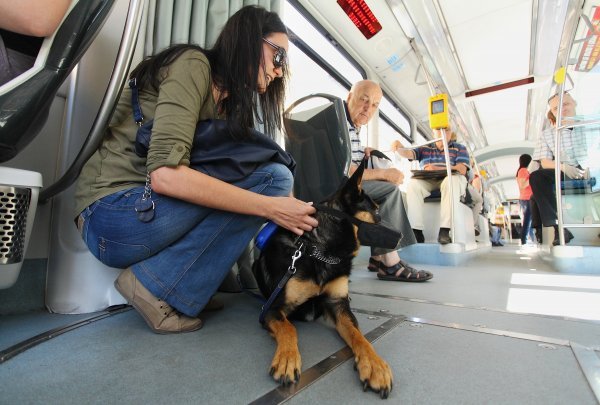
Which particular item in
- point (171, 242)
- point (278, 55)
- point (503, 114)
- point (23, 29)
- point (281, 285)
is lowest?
point (281, 285)

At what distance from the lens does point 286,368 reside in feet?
2.33

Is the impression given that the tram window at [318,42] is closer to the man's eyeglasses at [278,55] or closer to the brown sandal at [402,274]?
the man's eyeglasses at [278,55]

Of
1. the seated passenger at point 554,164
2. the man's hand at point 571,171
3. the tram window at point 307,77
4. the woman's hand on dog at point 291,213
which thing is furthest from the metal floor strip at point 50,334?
the man's hand at point 571,171

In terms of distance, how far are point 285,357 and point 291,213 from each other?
0.45 m

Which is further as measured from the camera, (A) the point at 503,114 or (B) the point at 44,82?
(A) the point at 503,114

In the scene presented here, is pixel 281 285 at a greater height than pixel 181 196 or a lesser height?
lesser

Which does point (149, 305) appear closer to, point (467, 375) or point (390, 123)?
point (467, 375)

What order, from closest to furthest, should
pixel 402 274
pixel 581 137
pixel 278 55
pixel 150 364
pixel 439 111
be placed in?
pixel 150 364 < pixel 278 55 < pixel 402 274 < pixel 581 137 < pixel 439 111

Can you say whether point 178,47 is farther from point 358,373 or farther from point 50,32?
point 358,373

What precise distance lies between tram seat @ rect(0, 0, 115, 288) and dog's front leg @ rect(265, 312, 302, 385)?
2.37 feet

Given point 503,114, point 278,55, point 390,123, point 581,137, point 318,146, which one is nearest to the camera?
point 278,55

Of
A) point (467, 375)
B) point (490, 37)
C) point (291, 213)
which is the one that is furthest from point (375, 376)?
point (490, 37)

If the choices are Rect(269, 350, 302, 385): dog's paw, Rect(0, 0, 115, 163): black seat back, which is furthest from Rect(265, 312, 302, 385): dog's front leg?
Rect(0, 0, 115, 163): black seat back

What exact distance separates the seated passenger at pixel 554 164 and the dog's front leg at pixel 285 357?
10.1 ft
